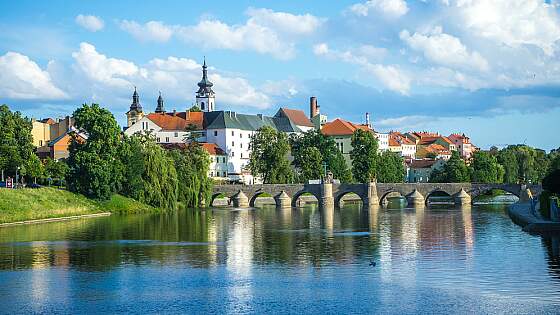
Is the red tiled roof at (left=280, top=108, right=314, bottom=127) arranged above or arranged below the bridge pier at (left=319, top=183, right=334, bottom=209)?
above

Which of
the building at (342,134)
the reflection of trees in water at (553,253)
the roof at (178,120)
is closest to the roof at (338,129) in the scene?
the building at (342,134)

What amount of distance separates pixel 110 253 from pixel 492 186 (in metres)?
59.6

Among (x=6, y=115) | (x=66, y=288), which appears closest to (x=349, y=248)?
(x=66, y=288)

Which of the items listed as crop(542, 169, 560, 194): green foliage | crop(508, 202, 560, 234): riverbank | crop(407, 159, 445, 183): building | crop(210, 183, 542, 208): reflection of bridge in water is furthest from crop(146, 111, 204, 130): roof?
crop(542, 169, 560, 194): green foliage

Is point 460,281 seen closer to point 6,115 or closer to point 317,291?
point 317,291

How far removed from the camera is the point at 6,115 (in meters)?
84.3

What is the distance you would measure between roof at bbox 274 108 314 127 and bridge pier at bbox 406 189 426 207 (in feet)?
202

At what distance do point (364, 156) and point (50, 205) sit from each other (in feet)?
190

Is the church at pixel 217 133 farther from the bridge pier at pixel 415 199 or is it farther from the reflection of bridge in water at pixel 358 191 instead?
the bridge pier at pixel 415 199

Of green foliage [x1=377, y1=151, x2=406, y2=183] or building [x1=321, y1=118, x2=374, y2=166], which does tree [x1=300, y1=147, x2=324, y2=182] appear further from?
building [x1=321, y1=118, x2=374, y2=166]

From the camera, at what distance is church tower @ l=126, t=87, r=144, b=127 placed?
161m

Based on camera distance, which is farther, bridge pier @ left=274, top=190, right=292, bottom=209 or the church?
the church

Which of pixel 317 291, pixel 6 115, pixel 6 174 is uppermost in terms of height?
pixel 6 115

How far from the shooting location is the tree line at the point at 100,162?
82562 millimetres
